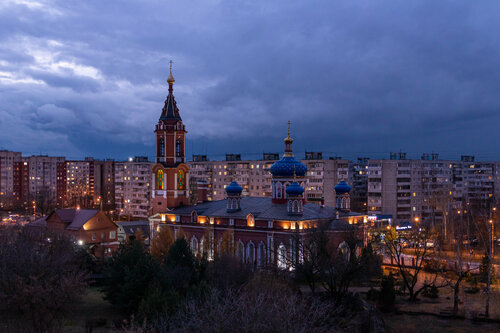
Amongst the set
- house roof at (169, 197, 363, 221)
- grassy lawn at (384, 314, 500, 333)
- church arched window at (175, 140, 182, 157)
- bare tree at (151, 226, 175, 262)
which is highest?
church arched window at (175, 140, 182, 157)

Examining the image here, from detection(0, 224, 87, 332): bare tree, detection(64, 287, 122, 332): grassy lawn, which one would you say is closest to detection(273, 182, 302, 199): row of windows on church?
detection(64, 287, 122, 332): grassy lawn

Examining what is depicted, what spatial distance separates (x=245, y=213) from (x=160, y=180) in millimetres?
12128

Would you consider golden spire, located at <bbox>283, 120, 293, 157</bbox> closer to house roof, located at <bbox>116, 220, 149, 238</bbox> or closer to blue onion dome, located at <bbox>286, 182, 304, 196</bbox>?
blue onion dome, located at <bbox>286, 182, 304, 196</bbox>

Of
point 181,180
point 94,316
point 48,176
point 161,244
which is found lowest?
point 94,316

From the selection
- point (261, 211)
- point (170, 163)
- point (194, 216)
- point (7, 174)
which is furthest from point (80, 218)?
point (7, 174)

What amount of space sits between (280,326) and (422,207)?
67.7 metres

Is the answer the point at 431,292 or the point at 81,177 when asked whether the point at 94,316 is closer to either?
the point at 431,292

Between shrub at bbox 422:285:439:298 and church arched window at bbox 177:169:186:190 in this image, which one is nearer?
shrub at bbox 422:285:439:298

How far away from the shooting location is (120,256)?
3073 cm

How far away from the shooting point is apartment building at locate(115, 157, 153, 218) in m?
92.5

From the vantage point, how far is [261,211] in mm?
43344

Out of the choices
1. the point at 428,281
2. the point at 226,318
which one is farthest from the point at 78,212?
the point at 226,318

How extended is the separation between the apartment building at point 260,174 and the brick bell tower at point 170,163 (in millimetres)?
25341

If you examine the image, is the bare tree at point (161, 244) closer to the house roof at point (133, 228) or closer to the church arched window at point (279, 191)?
the church arched window at point (279, 191)
